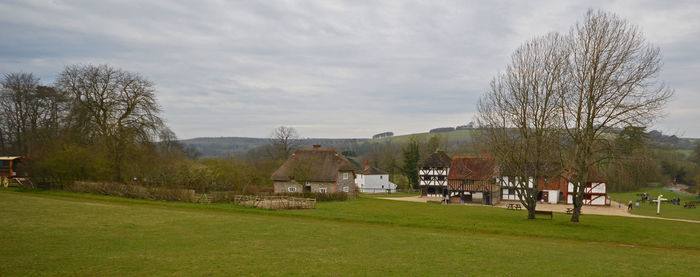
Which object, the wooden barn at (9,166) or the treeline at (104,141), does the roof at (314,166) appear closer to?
the treeline at (104,141)

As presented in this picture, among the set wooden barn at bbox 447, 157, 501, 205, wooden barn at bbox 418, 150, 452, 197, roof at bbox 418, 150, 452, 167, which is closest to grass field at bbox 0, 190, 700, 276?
wooden barn at bbox 447, 157, 501, 205

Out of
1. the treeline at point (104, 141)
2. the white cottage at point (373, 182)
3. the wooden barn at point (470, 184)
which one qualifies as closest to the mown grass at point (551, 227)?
the treeline at point (104, 141)

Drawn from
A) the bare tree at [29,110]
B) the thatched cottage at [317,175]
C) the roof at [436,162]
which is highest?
the bare tree at [29,110]

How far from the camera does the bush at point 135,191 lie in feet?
97.3

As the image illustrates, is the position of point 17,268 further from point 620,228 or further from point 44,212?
point 620,228

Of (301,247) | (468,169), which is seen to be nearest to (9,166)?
(301,247)

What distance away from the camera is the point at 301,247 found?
45.6ft

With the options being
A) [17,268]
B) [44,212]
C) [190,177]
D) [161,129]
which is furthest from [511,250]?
[161,129]

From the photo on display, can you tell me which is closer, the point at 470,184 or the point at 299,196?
the point at 299,196

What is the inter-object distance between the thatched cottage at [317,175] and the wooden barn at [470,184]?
1296 cm

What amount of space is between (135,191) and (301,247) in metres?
22.6

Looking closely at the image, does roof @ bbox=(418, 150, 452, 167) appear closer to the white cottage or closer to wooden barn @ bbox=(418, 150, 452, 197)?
wooden barn @ bbox=(418, 150, 452, 197)

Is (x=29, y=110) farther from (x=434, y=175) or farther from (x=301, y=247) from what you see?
(x=434, y=175)

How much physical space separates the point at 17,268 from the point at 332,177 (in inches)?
1354
